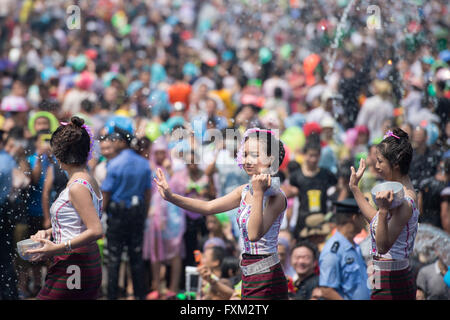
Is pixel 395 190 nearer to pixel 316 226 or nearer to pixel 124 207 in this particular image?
pixel 316 226

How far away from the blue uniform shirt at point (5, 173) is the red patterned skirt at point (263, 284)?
2.61m

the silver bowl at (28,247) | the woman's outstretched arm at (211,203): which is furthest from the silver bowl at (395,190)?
the silver bowl at (28,247)

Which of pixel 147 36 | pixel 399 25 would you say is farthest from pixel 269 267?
pixel 147 36

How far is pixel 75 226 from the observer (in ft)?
14.4

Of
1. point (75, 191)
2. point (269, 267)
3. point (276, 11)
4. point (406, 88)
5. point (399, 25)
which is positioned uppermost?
point (276, 11)

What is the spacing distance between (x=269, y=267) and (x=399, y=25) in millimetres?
5705

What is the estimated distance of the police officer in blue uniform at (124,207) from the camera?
7.11 m

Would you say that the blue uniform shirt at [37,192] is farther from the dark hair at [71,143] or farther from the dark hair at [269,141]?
the dark hair at [269,141]

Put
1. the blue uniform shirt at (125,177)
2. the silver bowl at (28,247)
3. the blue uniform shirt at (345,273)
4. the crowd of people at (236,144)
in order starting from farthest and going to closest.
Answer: the blue uniform shirt at (125,177), the crowd of people at (236,144), the blue uniform shirt at (345,273), the silver bowl at (28,247)

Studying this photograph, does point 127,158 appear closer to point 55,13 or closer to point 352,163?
point 352,163

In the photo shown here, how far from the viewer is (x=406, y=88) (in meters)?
9.90
